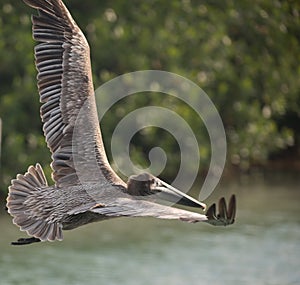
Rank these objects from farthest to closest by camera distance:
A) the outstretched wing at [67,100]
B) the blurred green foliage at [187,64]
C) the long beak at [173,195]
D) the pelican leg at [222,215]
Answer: the blurred green foliage at [187,64], the outstretched wing at [67,100], the long beak at [173,195], the pelican leg at [222,215]

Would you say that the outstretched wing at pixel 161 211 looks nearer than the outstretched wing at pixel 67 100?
Yes

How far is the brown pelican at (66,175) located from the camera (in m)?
5.25

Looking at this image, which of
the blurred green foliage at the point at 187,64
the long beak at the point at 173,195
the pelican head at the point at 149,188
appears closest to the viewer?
the long beak at the point at 173,195

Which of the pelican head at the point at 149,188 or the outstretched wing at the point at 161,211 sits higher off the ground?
the pelican head at the point at 149,188

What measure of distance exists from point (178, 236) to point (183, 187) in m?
0.88

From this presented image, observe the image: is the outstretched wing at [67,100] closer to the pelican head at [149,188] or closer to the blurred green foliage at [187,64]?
Answer: the pelican head at [149,188]

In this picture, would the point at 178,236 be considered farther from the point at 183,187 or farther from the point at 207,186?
the point at 207,186

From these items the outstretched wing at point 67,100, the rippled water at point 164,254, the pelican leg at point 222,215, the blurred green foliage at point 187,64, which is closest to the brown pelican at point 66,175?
the outstretched wing at point 67,100

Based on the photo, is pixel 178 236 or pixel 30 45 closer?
pixel 178 236

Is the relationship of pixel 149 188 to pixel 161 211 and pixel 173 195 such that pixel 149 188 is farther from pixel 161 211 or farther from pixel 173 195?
pixel 161 211

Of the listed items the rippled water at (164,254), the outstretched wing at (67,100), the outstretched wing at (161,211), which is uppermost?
the outstretched wing at (67,100)

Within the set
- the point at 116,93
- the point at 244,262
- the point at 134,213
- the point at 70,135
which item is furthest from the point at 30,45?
the point at 134,213

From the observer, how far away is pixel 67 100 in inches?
233

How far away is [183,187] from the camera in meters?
11.7
